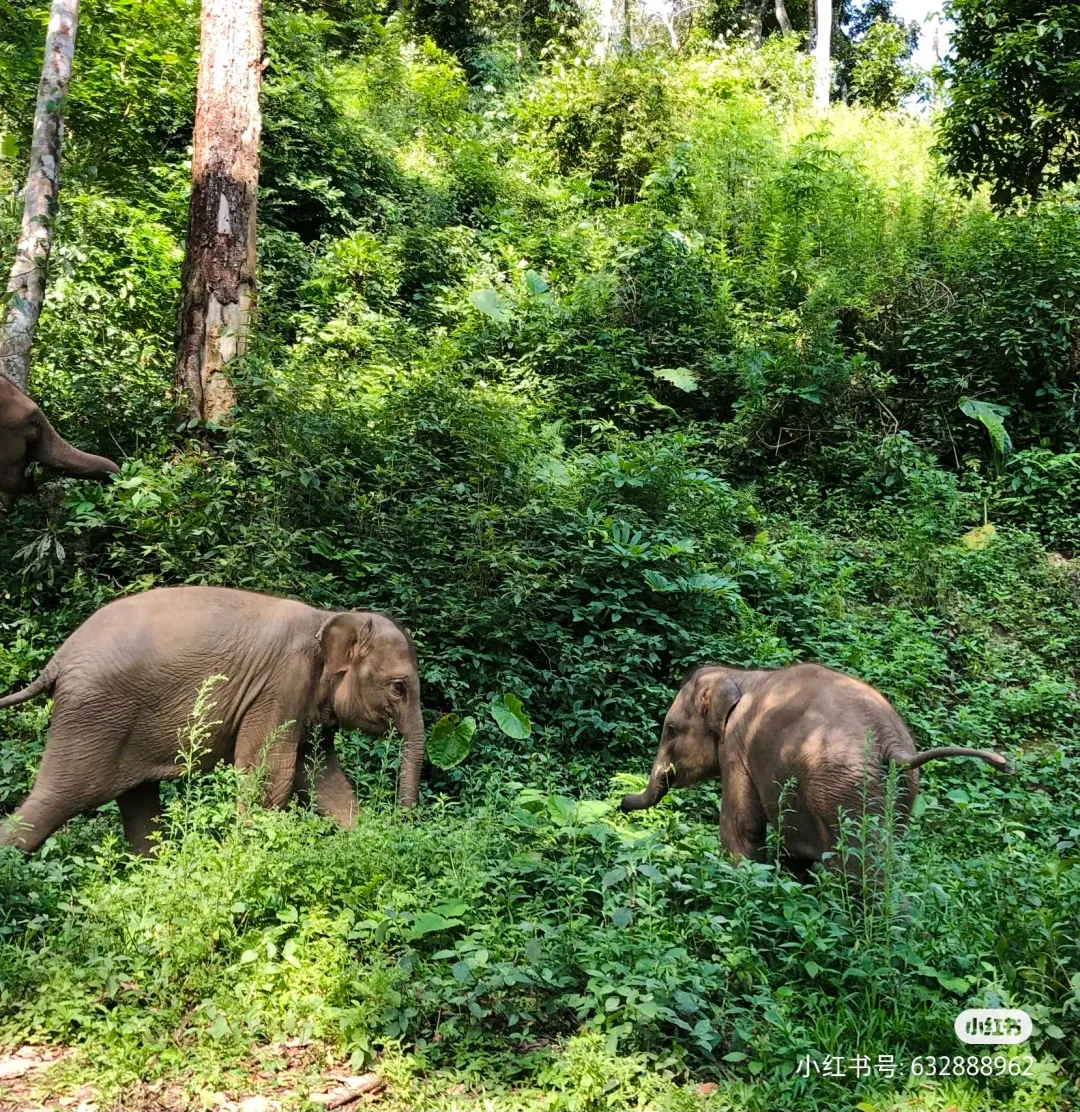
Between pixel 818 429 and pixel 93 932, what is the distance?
396 inches

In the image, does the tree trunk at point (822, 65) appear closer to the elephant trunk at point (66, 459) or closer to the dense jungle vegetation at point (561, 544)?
the dense jungle vegetation at point (561, 544)

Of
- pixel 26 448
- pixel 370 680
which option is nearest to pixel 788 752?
pixel 370 680

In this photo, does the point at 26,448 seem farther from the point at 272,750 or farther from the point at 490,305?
the point at 490,305

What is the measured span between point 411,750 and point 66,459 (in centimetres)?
368

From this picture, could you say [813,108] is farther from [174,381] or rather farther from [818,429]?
[174,381]

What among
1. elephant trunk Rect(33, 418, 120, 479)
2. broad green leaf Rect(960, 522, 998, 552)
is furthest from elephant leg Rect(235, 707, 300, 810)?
broad green leaf Rect(960, 522, 998, 552)

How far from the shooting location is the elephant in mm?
7406

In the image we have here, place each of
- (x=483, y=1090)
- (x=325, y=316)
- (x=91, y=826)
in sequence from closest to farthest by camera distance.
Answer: (x=483, y=1090)
(x=91, y=826)
(x=325, y=316)

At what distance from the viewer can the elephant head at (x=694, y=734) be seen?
5930mm

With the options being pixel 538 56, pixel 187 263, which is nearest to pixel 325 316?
pixel 187 263

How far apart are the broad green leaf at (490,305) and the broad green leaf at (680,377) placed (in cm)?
185

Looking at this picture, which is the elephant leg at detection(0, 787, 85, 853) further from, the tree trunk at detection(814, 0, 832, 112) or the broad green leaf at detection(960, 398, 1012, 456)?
the tree trunk at detection(814, 0, 832, 112)

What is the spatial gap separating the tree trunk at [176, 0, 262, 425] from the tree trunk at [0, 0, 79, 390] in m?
1.28

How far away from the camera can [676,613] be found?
27.5 feet
